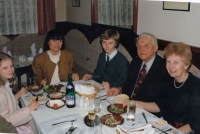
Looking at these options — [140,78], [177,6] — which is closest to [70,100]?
[140,78]

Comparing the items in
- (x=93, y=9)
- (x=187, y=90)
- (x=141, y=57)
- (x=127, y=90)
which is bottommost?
A: (x=127, y=90)

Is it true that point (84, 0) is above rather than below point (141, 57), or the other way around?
above

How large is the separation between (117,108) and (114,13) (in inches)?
106

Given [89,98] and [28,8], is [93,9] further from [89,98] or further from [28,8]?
[89,98]

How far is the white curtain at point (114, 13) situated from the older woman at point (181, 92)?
2392 millimetres

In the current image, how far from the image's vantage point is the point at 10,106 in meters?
2.04

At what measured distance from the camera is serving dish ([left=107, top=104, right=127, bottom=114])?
1938 millimetres

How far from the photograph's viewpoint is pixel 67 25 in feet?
17.5

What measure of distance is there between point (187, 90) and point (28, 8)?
388cm

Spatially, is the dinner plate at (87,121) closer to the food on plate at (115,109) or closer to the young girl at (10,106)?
the food on plate at (115,109)

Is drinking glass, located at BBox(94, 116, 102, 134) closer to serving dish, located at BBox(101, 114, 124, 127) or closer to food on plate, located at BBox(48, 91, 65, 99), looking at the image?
serving dish, located at BBox(101, 114, 124, 127)

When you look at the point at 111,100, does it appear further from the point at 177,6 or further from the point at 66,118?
the point at 177,6

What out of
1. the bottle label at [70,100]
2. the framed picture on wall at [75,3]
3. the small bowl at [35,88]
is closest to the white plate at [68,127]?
the bottle label at [70,100]

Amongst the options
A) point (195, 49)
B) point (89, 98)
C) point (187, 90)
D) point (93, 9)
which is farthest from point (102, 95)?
point (93, 9)
